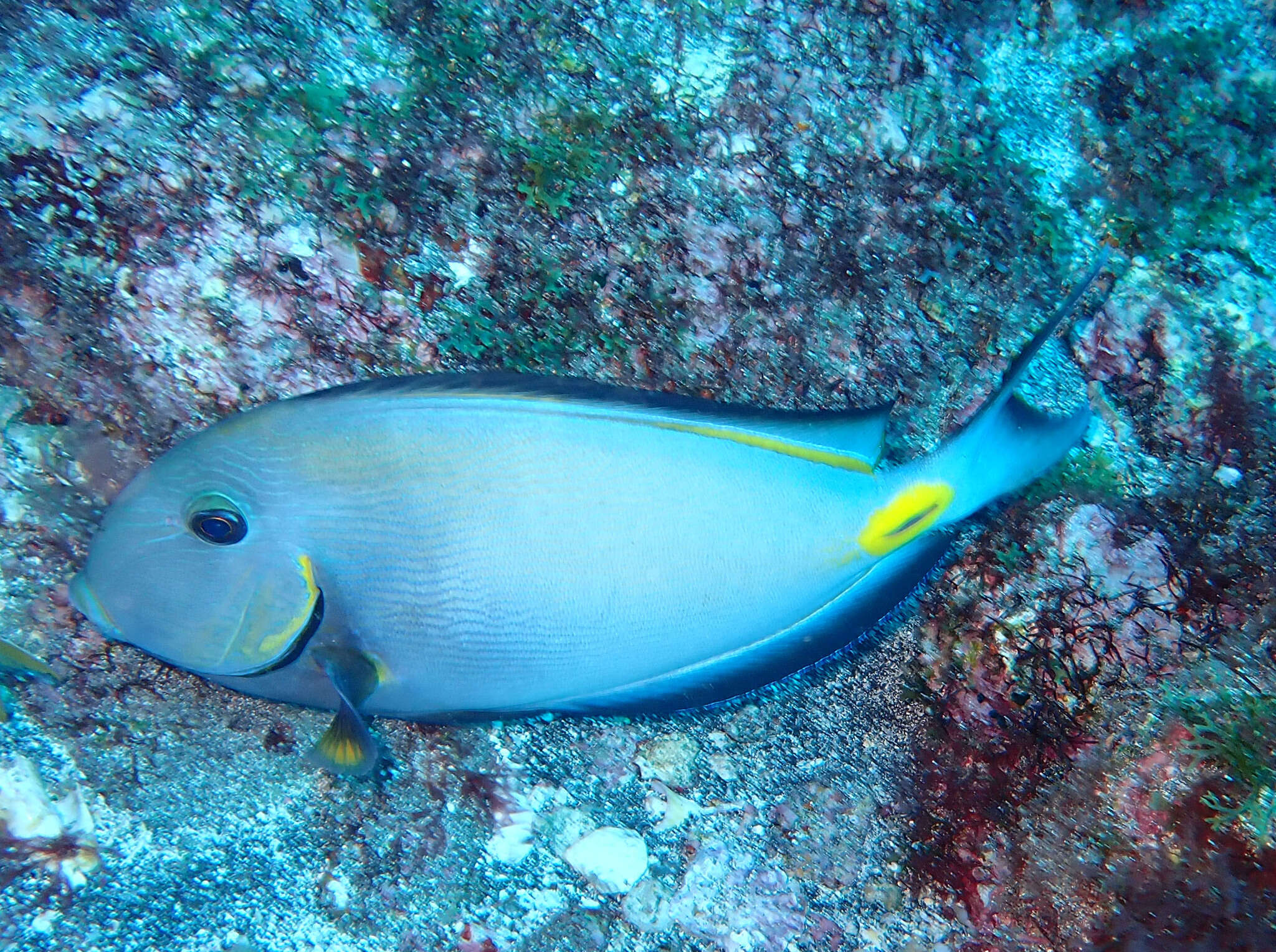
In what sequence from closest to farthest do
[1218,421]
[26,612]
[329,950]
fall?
[329,950]
[26,612]
[1218,421]

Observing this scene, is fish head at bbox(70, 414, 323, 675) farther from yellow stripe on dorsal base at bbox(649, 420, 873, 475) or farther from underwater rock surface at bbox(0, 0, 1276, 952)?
yellow stripe on dorsal base at bbox(649, 420, 873, 475)

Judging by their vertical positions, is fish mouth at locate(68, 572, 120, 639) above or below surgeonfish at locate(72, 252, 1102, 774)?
below

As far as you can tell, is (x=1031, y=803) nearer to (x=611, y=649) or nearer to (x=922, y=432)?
(x=922, y=432)

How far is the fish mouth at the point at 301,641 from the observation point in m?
1.42

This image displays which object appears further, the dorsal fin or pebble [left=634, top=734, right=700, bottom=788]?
pebble [left=634, top=734, right=700, bottom=788]

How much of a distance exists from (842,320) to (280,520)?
5.58 ft

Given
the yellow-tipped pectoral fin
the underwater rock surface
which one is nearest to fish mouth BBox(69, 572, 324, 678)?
the yellow-tipped pectoral fin

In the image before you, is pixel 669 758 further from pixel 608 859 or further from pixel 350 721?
pixel 350 721

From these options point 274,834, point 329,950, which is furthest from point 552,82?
point 329,950

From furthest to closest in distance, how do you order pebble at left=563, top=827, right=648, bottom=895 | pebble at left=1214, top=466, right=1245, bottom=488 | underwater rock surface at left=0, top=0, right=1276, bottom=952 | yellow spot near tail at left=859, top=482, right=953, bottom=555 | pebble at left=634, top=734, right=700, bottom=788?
pebble at left=1214, top=466, right=1245, bottom=488
pebble at left=634, top=734, right=700, bottom=788
pebble at left=563, top=827, right=648, bottom=895
underwater rock surface at left=0, top=0, right=1276, bottom=952
yellow spot near tail at left=859, top=482, right=953, bottom=555

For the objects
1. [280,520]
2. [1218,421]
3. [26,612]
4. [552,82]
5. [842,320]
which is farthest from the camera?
[1218,421]

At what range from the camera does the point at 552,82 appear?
1.96 meters

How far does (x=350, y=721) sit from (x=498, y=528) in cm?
58

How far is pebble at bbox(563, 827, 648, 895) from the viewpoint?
1852mm
